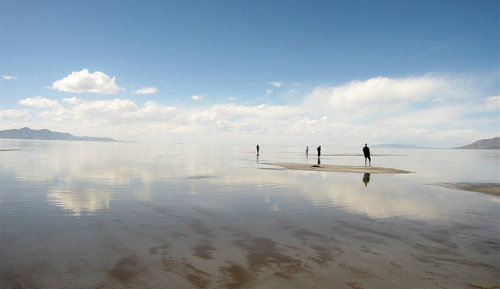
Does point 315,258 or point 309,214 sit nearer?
point 315,258

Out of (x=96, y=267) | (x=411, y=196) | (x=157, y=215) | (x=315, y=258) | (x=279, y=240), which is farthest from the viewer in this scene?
(x=411, y=196)

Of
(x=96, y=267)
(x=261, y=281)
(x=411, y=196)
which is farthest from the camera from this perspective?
(x=411, y=196)

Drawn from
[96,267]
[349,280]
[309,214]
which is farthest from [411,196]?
[96,267]

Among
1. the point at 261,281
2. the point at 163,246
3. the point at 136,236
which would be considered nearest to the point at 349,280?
the point at 261,281

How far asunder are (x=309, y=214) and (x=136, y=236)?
25.2 feet

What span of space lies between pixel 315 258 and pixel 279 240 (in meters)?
1.80

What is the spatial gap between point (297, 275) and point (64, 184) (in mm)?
20652

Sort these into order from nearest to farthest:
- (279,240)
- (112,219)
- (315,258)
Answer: (315,258) < (279,240) < (112,219)

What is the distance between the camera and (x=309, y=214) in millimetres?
13727

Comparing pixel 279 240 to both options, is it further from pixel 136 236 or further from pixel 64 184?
pixel 64 184

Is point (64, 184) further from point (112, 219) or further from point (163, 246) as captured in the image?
point (163, 246)

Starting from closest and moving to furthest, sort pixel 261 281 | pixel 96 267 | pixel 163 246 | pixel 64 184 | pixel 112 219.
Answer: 1. pixel 261 281
2. pixel 96 267
3. pixel 163 246
4. pixel 112 219
5. pixel 64 184

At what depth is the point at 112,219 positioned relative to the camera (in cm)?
1218

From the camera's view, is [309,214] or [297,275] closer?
[297,275]
